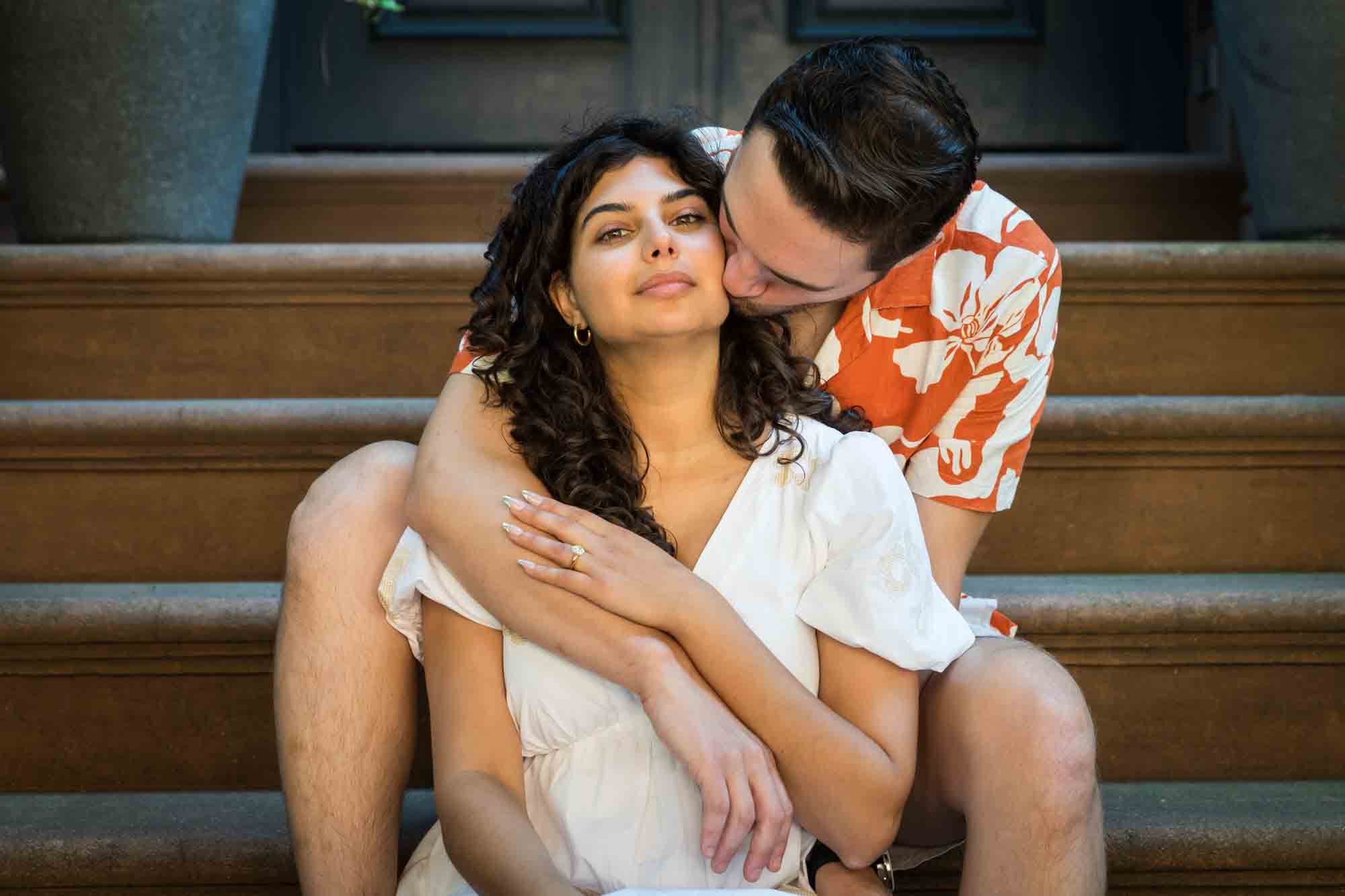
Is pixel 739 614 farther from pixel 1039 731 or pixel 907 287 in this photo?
pixel 907 287

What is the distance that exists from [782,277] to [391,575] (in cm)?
48

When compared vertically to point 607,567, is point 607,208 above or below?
above

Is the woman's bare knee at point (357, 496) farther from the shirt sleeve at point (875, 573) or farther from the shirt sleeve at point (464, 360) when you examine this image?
the shirt sleeve at point (875, 573)

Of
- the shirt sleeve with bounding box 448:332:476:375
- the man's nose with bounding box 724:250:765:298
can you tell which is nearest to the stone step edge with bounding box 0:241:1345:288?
the shirt sleeve with bounding box 448:332:476:375

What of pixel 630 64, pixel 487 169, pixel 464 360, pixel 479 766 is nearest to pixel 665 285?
pixel 464 360

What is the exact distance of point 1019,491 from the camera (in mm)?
1849

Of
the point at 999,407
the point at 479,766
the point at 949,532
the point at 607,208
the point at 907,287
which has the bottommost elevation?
the point at 479,766

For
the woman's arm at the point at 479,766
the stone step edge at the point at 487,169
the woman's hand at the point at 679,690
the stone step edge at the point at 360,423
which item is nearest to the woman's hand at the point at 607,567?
the woman's hand at the point at 679,690

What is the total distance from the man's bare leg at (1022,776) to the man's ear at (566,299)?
1.69 feet

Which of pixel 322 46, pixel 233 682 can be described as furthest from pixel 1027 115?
pixel 233 682

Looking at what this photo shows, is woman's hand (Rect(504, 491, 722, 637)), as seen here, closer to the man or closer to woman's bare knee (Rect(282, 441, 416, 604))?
the man

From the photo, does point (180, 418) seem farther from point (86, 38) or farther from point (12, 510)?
point (86, 38)

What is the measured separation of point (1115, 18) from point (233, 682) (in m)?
2.35

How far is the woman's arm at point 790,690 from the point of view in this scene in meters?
1.23
